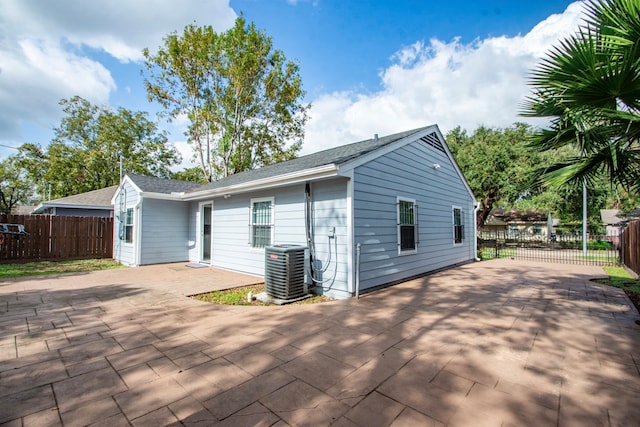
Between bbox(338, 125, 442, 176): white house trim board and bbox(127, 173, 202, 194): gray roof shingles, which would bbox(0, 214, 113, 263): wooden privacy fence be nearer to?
bbox(127, 173, 202, 194): gray roof shingles

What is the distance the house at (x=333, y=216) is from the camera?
211 inches

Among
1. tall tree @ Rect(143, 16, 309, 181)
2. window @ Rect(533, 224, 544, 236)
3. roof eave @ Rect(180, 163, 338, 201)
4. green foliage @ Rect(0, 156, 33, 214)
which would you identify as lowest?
window @ Rect(533, 224, 544, 236)

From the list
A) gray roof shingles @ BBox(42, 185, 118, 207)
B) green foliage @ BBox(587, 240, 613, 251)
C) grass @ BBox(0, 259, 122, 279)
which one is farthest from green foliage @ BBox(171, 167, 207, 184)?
green foliage @ BBox(587, 240, 613, 251)

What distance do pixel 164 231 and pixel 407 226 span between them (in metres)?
8.09

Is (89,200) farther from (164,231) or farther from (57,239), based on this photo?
(164,231)

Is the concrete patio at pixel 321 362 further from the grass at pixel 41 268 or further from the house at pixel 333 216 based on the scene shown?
the grass at pixel 41 268

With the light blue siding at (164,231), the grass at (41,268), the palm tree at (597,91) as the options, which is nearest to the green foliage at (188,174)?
the grass at (41,268)

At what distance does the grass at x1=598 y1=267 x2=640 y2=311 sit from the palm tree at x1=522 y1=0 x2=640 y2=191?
8.69ft

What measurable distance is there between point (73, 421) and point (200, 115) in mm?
19003

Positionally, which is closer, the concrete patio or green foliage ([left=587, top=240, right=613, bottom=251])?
the concrete patio

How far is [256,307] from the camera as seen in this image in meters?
4.59

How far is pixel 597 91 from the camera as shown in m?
3.43

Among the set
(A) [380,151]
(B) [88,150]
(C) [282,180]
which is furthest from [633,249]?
(B) [88,150]

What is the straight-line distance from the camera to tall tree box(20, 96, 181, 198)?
21734 mm
